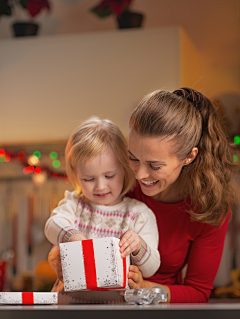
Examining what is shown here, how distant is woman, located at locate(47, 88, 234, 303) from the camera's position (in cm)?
90

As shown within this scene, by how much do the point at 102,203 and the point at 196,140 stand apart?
29 cm

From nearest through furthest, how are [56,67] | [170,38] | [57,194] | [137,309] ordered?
[137,309]
[170,38]
[56,67]
[57,194]

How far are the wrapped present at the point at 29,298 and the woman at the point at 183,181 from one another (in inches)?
9.1

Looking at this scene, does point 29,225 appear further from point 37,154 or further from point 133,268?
point 133,268

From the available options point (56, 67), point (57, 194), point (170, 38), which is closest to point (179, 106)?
point (170, 38)

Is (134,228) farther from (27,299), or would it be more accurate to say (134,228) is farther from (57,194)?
(57,194)

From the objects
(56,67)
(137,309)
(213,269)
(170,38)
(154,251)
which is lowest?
(213,269)

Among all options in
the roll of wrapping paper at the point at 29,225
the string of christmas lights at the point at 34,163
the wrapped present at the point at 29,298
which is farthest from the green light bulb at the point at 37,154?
the wrapped present at the point at 29,298

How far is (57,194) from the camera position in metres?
2.91

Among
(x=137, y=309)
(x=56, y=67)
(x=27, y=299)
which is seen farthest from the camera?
(x=56, y=67)

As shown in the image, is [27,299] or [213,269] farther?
[213,269]

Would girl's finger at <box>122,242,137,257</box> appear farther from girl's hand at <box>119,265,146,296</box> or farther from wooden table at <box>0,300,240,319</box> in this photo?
wooden table at <box>0,300,240,319</box>

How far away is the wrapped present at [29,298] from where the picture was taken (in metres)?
0.71

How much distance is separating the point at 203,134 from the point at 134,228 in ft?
0.98
